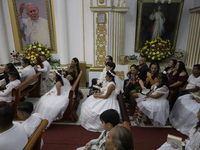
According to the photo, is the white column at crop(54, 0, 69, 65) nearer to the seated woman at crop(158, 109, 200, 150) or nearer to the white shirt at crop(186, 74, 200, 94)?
the white shirt at crop(186, 74, 200, 94)

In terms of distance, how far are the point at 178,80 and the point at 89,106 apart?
8.60 feet

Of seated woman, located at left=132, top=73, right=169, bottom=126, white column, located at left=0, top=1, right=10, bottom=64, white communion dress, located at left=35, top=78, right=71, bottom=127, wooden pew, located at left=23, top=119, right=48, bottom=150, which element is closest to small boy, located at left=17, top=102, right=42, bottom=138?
wooden pew, located at left=23, top=119, right=48, bottom=150

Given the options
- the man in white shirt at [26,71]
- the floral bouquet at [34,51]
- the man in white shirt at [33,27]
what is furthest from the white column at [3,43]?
the man in white shirt at [26,71]

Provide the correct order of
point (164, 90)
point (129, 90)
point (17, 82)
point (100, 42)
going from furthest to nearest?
point (100, 42)
point (129, 90)
point (17, 82)
point (164, 90)

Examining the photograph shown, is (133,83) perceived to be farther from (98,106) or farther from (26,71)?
(26,71)

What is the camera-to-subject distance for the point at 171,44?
21.0 ft

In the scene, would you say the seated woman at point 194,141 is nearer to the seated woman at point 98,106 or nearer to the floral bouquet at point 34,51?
the seated woman at point 98,106

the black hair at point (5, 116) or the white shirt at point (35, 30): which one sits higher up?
the white shirt at point (35, 30)

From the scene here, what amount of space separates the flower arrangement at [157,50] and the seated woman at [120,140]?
504 cm

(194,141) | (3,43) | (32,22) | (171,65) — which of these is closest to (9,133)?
(194,141)

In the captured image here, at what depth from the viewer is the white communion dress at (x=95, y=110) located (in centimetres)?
344

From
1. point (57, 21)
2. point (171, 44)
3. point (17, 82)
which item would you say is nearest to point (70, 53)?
point (57, 21)

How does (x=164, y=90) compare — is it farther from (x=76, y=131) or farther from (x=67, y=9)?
(x=67, y=9)

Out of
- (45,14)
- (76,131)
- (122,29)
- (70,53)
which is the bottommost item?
(76,131)
